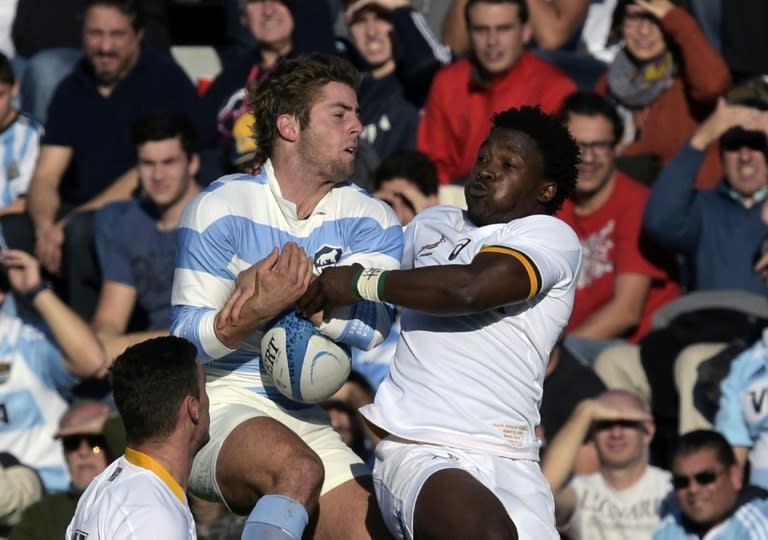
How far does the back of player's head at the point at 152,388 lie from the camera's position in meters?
5.07

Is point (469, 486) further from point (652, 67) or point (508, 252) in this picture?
point (652, 67)

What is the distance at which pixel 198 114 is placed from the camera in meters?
9.98

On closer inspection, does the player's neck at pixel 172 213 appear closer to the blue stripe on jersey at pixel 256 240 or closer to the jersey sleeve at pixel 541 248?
the blue stripe on jersey at pixel 256 240

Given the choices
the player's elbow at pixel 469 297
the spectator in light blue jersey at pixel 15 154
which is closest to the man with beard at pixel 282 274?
the player's elbow at pixel 469 297

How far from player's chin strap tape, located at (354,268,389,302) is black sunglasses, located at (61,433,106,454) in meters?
3.12

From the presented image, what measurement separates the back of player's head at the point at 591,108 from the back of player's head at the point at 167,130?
209 cm

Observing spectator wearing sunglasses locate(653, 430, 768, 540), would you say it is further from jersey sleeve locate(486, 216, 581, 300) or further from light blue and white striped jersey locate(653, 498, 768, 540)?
jersey sleeve locate(486, 216, 581, 300)

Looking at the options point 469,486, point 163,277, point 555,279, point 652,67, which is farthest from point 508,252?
point 652,67

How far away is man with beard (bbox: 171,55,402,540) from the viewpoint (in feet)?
17.9

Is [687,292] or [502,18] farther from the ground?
[502,18]

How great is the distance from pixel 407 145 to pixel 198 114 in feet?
4.34

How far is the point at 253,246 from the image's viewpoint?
18.9ft

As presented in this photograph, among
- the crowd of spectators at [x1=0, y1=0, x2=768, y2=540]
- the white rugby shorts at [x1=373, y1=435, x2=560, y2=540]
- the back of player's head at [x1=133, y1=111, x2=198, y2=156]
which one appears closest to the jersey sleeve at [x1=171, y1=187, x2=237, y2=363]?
the white rugby shorts at [x1=373, y1=435, x2=560, y2=540]

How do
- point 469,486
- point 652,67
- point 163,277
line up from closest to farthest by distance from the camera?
point 469,486 → point 163,277 → point 652,67
